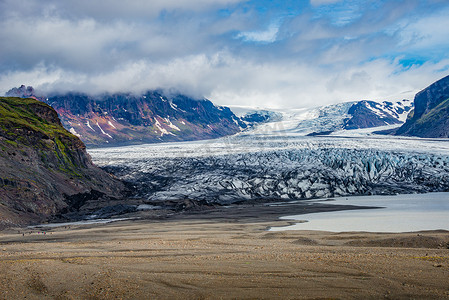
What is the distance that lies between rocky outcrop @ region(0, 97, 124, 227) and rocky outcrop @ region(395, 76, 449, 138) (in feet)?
416

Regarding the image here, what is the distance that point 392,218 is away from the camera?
28328 mm

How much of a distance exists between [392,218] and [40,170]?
3583 centimetres

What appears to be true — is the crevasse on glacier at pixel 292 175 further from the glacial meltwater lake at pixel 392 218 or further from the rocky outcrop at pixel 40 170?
the rocky outcrop at pixel 40 170

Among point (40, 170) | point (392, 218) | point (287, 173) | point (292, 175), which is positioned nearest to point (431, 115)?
point (287, 173)

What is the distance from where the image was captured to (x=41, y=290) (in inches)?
398

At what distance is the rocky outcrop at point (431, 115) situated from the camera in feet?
469

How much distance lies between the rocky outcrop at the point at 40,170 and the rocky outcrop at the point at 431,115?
12691 cm

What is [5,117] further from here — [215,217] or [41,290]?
[41,290]

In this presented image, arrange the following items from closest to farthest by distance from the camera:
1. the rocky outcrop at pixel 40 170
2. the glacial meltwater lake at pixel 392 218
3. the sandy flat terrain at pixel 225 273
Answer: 1. the sandy flat terrain at pixel 225 273
2. the glacial meltwater lake at pixel 392 218
3. the rocky outcrop at pixel 40 170

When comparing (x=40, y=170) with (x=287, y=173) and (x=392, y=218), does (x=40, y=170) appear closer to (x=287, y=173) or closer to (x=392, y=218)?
(x=287, y=173)

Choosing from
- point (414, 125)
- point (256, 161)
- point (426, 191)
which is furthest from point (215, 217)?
point (414, 125)

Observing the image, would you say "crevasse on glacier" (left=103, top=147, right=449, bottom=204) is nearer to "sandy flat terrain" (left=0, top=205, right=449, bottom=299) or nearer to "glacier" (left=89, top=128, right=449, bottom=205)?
"glacier" (left=89, top=128, right=449, bottom=205)

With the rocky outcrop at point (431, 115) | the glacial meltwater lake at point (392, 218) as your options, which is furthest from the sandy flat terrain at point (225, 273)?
the rocky outcrop at point (431, 115)

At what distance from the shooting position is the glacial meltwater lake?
23.8 meters
